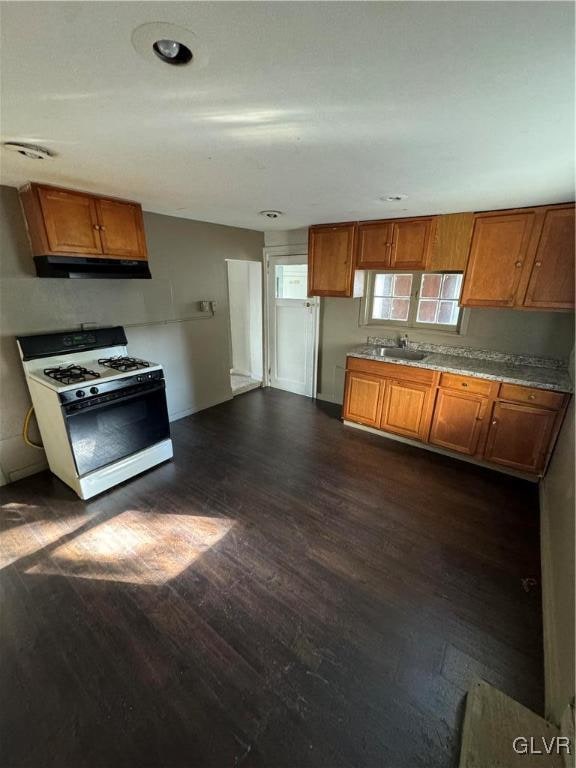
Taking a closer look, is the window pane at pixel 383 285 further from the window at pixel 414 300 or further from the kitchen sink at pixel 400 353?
the kitchen sink at pixel 400 353

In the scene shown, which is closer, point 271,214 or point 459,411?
point 459,411

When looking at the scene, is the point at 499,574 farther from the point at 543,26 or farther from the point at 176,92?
→ the point at 176,92

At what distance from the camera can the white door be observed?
431 centimetres

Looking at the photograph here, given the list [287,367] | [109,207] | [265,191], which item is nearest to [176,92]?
[265,191]

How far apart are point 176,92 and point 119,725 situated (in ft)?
7.85

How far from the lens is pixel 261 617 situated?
165 cm

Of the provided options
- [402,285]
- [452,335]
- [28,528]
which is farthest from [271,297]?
[28,528]

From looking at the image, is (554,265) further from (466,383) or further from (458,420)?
(458,420)

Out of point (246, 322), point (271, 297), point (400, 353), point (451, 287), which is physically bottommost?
point (400, 353)

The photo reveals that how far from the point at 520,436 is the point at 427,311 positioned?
1590mm

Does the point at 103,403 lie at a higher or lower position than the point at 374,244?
lower

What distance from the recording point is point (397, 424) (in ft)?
11.0

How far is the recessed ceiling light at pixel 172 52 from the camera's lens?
849 mm

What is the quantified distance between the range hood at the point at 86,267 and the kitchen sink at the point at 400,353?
2.65 m
